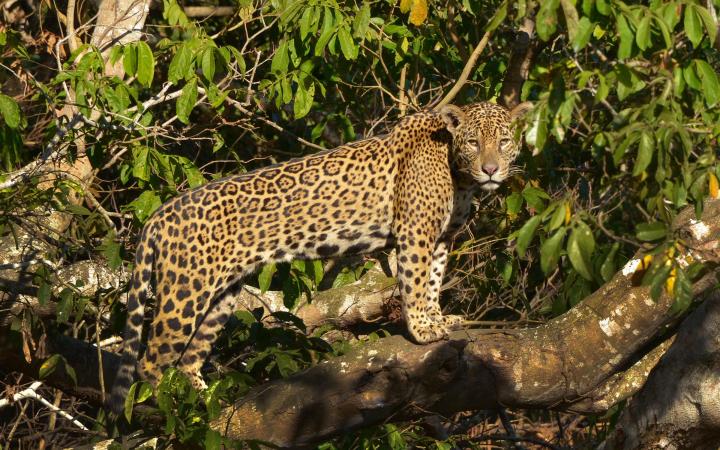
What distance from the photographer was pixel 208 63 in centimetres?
827

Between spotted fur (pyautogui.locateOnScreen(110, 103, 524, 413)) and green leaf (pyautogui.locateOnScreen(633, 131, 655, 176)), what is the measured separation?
3.13 m

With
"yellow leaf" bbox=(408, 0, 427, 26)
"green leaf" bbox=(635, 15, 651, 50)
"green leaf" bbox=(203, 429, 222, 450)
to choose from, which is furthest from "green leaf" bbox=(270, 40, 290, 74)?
"green leaf" bbox=(635, 15, 651, 50)

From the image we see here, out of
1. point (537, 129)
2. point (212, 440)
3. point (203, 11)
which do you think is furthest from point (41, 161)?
point (203, 11)

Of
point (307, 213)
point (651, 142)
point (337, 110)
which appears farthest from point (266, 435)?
point (337, 110)

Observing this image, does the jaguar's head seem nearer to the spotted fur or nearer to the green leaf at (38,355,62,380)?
the spotted fur

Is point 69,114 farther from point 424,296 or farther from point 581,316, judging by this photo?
point 581,316

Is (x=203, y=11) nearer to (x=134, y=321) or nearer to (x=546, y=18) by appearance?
(x=134, y=321)

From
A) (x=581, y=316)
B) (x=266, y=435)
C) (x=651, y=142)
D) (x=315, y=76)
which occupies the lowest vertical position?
(x=266, y=435)

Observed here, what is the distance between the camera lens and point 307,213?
27.5ft

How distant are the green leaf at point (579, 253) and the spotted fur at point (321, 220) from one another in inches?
121

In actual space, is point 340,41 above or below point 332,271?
above

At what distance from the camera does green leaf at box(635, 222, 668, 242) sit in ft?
15.6

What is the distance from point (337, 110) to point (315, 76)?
3.70ft

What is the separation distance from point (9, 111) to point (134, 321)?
6.41 feet
